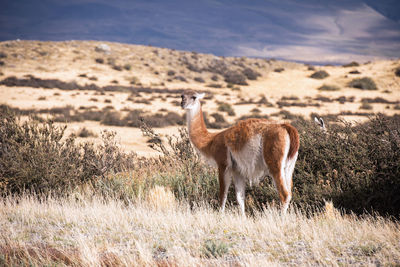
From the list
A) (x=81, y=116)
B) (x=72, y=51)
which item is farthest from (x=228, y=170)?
(x=72, y=51)

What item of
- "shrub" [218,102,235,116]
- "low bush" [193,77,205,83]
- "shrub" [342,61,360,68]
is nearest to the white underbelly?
"shrub" [218,102,235,116]

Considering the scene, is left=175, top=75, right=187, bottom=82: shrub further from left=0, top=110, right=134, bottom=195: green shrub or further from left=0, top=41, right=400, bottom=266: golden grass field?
left=0, top=41, right=400, bottom=266: golden grass field

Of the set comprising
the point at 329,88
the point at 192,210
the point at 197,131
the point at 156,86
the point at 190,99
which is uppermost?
the point at 190,99

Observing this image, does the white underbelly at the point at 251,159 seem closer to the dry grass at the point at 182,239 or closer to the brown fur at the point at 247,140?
the brown fur at the point at 247,140

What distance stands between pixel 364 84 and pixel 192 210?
43.9 m

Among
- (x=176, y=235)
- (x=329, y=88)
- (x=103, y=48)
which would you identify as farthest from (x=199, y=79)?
(x=176, y=235)

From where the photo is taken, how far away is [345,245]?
12.8ft

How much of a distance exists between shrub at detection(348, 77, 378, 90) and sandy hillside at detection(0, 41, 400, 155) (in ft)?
2.27

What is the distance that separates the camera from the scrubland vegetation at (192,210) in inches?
148

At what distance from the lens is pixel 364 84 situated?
44188 millimetres

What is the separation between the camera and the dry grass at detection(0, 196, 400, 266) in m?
3.59

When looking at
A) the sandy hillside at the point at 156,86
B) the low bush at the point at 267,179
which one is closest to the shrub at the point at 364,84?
the sandy hillside at the point at 156,86

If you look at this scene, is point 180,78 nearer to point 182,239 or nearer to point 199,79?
point 199,79

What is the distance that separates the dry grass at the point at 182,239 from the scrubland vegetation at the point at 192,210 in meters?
0.01
